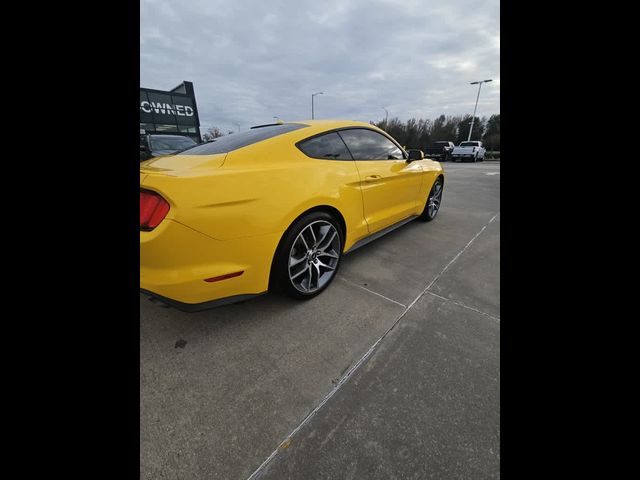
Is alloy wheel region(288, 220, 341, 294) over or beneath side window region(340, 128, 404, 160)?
beneath

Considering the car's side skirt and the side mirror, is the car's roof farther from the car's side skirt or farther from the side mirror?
the car's side skirt

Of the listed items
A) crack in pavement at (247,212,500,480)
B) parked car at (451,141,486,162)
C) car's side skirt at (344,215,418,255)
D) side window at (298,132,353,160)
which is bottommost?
crack in pavement at (247,212,500,480)

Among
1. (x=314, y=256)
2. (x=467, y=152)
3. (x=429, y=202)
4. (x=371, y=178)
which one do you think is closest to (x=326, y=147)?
(x=371, y=178)

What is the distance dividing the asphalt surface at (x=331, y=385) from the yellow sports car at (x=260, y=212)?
1.10ft

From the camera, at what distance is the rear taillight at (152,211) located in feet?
4.41

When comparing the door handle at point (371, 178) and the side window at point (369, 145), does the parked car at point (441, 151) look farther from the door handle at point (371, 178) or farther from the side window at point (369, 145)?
the door handle at point (371, 178)

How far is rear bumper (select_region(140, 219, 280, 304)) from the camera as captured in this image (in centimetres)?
134

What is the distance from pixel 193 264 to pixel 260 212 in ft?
1.65

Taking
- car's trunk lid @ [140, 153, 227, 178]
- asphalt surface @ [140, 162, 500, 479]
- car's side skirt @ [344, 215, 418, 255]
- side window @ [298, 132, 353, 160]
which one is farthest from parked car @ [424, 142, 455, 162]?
car's trunk lid @ [140, 153, 227, 178]

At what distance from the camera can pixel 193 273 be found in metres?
1.44

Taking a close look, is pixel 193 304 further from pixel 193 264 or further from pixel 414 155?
pixel 414 155
